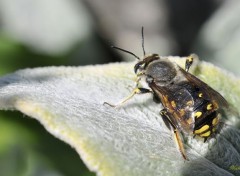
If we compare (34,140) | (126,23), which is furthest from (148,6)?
(34,140)

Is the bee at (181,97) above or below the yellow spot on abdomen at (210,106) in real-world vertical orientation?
below

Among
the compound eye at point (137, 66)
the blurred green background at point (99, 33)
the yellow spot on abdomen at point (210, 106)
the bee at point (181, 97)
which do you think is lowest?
the blurred green background at point (99, 33)

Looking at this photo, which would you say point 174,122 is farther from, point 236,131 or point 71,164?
point 71,164

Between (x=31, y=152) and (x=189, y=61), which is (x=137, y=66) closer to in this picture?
(x=189, y=61)

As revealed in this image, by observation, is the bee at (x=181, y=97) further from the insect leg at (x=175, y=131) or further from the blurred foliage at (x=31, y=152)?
the blurred foliage at (x=31, y=152)

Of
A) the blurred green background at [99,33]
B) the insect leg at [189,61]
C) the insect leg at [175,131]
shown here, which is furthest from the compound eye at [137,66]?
the blurred green background at [99,33]

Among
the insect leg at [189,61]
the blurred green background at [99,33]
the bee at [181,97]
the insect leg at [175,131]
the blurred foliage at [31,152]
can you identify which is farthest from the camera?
the blurred green background at [99,33]

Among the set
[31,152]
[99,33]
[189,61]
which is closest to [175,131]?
[189,61]
